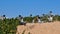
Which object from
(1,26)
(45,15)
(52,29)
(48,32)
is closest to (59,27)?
(52,29)

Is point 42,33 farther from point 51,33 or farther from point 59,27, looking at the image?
point 59,27

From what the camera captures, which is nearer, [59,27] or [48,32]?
[48,32]

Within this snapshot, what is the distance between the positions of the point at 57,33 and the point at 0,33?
43.7 feet

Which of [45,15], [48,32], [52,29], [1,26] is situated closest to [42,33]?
[48,32]

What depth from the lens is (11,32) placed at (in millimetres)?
4602

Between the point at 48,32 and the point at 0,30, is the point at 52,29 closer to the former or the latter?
the point at 48,32

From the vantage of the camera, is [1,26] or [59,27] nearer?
[1,26]

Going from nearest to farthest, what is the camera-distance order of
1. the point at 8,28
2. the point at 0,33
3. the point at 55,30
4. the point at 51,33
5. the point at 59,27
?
1. the point at 0,33
2. the point at 8,28
3. the point at 51,33
4. the point at 55,30
5. the point at 59,27

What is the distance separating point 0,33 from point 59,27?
15686mm

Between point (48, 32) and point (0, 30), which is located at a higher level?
point (0, 30)

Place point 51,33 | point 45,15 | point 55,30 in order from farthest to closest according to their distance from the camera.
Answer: point 45,15 → point 55,30 → point 51,33

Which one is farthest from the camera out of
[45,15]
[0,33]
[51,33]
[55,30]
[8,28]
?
[45,15]

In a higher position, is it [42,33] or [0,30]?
[0,30]

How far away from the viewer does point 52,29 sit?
19.1 m
